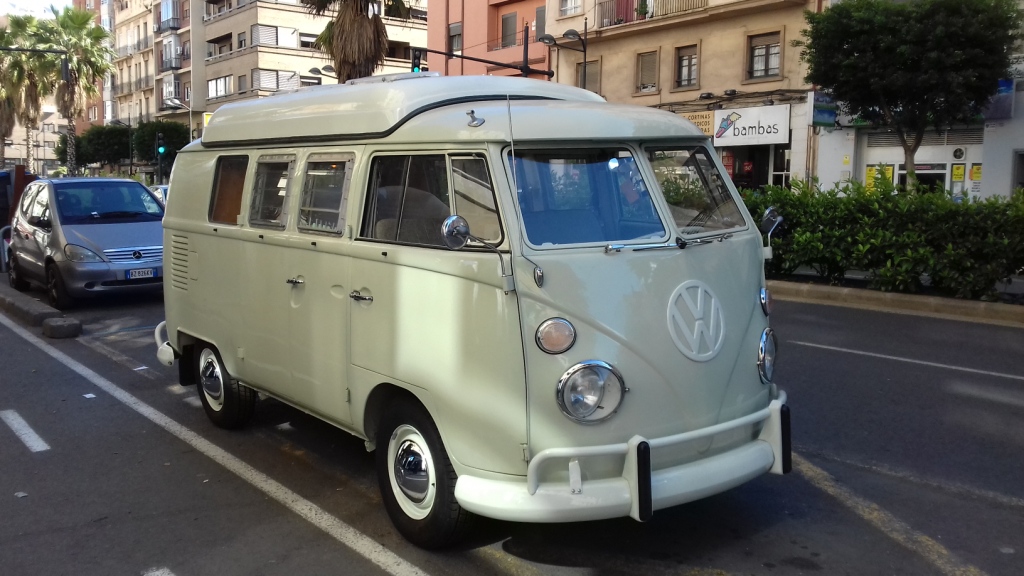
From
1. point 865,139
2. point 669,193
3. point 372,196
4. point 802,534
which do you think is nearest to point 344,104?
point 372,196

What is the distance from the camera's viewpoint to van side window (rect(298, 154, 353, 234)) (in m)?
4.88

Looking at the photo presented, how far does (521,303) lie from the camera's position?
377 cm

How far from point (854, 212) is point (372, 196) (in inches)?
420

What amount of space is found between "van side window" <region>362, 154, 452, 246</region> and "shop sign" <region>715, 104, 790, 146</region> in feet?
79.3

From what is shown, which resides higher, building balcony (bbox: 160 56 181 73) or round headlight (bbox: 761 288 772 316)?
building balcony (bbox: 160 56 181 73)

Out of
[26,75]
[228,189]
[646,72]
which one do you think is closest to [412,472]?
[228,189]

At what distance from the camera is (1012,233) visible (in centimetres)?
1193

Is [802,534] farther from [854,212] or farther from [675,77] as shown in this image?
[675,77]

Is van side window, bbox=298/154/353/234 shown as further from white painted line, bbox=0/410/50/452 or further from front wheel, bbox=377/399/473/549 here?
white painted line, bbox=0/410/50/452

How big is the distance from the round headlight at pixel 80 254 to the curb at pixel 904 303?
9.86 m

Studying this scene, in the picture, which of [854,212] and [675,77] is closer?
[854,212]

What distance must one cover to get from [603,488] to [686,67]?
28.1m

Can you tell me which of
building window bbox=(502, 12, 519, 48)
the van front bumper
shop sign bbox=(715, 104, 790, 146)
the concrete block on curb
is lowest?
the concrete block on curb

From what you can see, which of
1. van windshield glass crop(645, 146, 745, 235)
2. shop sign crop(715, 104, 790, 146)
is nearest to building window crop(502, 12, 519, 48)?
shop sign crop(715, 104, 790, 146)
